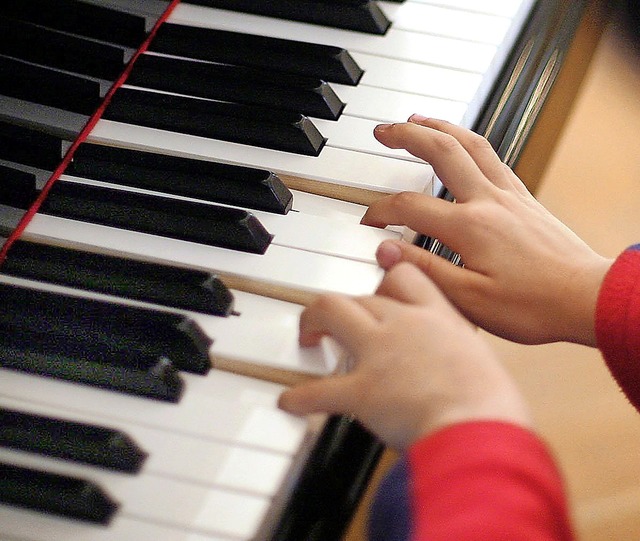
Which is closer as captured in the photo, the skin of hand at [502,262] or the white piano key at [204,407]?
the white piano key at [204,407]

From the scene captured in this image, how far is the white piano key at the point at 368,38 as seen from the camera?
3.69 ft

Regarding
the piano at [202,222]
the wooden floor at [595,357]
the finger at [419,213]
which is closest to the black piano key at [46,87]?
the piano at [202,222]

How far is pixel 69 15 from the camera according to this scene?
108 cm

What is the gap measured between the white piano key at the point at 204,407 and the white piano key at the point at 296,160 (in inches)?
11.3

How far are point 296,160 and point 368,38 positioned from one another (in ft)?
0.87

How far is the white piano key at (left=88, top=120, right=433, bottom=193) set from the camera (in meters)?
0.98

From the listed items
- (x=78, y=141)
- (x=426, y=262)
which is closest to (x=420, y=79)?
(x=426, y=262)

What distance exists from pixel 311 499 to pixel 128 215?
0.36 metres

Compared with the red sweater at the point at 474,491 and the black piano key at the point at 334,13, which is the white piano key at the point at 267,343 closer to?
the red sweater at the point at 474,491

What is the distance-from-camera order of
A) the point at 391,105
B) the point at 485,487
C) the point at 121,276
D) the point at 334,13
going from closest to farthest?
1. the point at 485,487
2. the point at 121,276
3. the point at 391,105
4. the point at 334,13

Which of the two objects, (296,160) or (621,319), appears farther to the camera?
(296,160)

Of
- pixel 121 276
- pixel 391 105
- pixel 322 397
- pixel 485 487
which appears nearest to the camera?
pixel 485 487

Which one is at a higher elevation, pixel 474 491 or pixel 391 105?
pixel 391 105

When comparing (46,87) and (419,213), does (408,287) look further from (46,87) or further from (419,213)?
(46,87)
